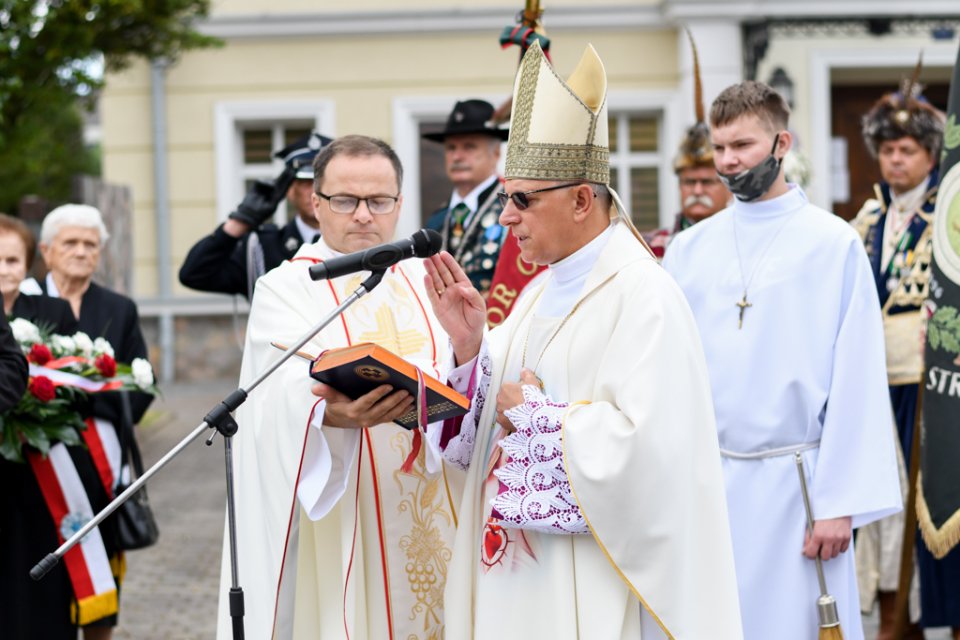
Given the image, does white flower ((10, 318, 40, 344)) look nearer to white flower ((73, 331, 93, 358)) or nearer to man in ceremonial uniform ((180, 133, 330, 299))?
white flower ((73, 331, 93, 358))

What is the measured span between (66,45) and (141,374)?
5648 millimetres

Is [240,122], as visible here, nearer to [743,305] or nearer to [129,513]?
[129,513]

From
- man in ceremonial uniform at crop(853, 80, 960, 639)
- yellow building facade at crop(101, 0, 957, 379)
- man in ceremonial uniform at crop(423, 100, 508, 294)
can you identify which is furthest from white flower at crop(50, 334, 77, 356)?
yellow building facade at crop(101, 0, 957, 379)

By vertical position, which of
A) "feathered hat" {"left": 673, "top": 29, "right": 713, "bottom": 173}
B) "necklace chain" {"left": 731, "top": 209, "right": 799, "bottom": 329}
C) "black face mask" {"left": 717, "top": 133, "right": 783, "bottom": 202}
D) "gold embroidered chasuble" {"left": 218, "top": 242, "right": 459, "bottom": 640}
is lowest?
"gold embroidered chasuble" {"left": 218, "top": 242, "right": 459, "bottom": 640}

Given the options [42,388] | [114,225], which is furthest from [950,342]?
[114,225]

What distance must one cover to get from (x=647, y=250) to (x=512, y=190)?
0.36m

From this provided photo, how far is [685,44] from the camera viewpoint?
1306cm

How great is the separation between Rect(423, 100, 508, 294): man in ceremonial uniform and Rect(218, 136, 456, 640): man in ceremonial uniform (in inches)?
81.6

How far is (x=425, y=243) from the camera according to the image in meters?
3.18

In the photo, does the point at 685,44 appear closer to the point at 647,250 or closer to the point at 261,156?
the point at 261,156

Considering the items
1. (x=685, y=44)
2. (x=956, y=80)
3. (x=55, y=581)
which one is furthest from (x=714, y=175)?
(x=685, y=44)

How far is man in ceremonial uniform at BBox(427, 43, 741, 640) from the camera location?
290 centimetres

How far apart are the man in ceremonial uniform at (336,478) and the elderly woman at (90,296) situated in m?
1.81

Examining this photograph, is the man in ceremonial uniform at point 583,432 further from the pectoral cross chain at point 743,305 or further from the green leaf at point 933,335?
the green leaf at point 933,335
